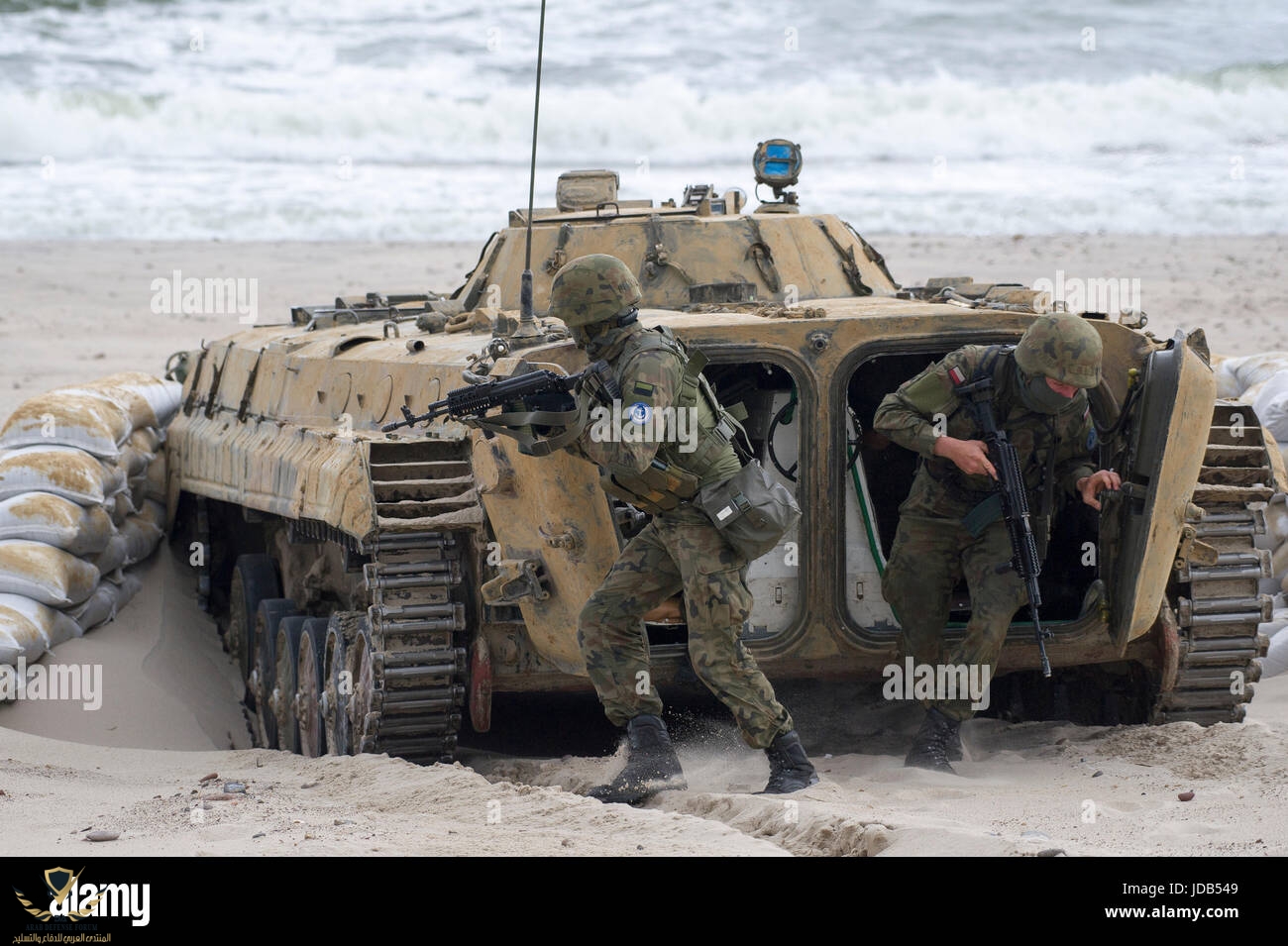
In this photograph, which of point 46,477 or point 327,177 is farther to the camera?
point 327,177

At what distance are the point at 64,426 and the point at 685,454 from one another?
4913mm

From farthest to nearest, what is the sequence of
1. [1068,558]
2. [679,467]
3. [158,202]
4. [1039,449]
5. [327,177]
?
[327,177]
[158,202]
[1068,558]
[1039,449]
[679,467]

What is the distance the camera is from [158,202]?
93.5 ft

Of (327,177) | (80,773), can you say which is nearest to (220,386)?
(80,773)

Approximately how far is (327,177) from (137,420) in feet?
67.8

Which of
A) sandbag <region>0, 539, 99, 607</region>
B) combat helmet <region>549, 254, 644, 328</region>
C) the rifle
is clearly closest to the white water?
sandbag <region>0, 539, 99, 607</region>

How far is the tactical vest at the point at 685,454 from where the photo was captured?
6.75 meters

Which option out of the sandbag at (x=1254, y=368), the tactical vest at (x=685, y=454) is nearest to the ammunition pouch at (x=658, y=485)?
the tactical vest at (x=685, y=454)

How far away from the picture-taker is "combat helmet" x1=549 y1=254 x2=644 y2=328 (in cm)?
676

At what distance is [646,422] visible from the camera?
21.5ft

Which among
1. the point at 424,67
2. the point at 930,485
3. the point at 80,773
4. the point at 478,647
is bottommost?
the point at 80,773

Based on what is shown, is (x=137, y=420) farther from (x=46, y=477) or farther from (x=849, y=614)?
(x=849, y=614)

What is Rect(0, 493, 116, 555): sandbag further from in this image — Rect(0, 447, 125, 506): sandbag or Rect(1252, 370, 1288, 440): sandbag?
Rect(1252, 370, 1288, 440): sandbag

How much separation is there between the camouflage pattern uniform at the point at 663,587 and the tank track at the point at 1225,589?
6.67 ft
